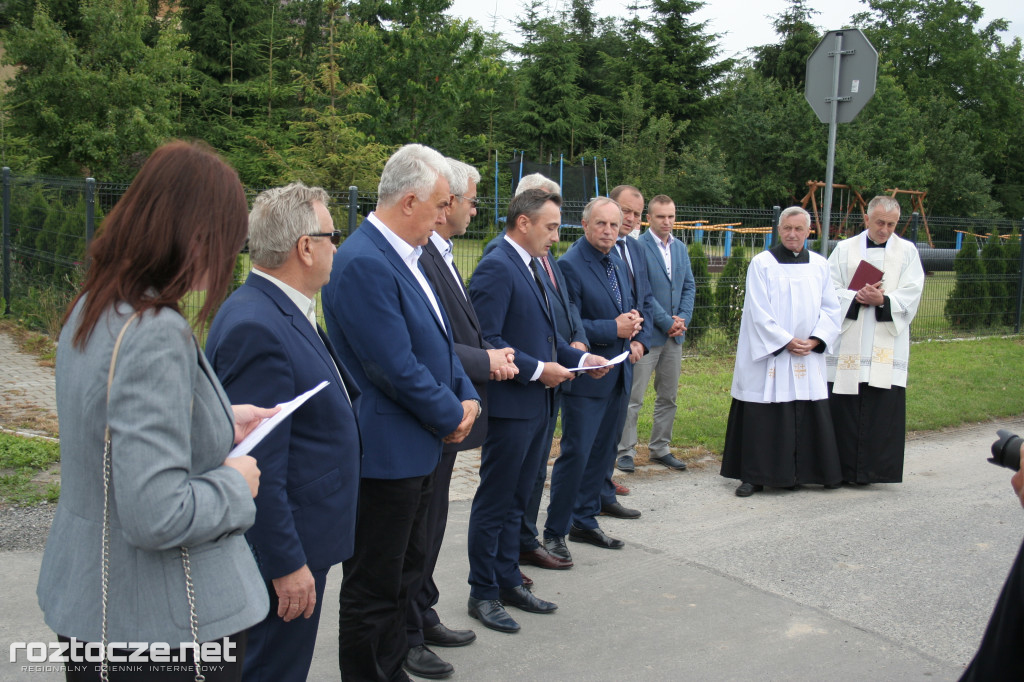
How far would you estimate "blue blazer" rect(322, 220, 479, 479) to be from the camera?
3281 millimetres

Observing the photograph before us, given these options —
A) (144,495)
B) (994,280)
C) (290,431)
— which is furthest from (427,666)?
(994,280)

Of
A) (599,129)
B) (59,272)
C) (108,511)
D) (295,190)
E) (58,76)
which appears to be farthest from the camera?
(599,129)

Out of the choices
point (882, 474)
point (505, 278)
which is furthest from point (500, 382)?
point (882, 474)

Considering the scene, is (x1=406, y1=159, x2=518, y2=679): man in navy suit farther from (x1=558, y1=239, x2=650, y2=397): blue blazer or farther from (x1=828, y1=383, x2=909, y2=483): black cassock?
(x1=828, y1=383, x2=909, y2=483): black cassock

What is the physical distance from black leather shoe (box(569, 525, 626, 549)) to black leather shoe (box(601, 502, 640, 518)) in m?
0.48

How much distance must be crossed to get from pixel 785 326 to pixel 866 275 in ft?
3.16

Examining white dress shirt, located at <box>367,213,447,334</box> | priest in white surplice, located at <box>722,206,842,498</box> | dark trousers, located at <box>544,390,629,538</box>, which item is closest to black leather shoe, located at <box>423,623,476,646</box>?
dark trousers, located at <box>544,390,629,538</box>

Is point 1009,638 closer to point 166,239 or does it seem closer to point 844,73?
point 166,239

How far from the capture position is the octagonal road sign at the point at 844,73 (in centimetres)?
785

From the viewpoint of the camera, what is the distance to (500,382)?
4.46 metres

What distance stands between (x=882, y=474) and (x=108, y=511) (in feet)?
21.2

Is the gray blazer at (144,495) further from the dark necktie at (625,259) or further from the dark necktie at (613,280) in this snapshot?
the dark necktie at (625,259)

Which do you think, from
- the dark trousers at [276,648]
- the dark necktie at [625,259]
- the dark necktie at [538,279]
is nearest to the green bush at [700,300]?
the dark necktie at [625,259]

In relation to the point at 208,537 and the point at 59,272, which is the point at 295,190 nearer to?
the point at 208,537
